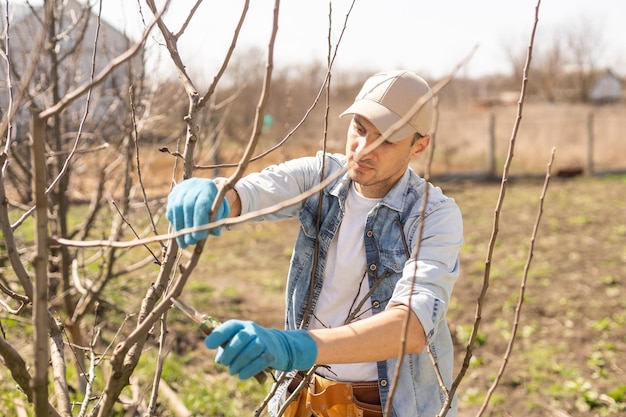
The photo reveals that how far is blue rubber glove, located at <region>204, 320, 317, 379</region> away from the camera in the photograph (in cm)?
132

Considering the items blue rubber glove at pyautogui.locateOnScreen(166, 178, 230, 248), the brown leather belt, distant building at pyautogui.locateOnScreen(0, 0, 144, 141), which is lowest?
the brown leather belt

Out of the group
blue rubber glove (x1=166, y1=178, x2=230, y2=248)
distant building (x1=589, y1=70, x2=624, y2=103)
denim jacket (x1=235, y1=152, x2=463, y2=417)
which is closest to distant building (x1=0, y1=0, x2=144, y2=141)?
denim jacket (x1=235, y1=152, x2=463, y2=417)

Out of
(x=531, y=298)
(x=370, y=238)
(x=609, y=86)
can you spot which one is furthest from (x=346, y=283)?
(x=609, y=86)

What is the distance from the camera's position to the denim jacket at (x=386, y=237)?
1911 mm

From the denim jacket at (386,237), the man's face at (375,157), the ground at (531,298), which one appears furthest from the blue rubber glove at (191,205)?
the ground at (531,298)

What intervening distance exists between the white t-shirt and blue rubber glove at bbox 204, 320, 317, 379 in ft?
2.34

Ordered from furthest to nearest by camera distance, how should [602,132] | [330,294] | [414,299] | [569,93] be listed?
1. [569,93]
2. [602,132]
3. [330,294]
4. [414,299]

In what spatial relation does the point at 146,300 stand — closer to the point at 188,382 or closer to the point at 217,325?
the point at 217,325

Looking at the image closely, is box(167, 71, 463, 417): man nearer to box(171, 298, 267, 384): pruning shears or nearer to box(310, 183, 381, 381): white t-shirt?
box(310, 183, 381, 381): white t-shirt

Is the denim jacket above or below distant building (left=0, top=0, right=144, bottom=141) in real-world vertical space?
below

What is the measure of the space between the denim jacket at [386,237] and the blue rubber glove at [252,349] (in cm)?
50

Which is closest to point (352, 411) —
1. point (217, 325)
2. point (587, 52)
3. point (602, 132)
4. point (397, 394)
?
point (397, 394)

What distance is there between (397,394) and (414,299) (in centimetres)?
62

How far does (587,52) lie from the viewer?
111 feet
